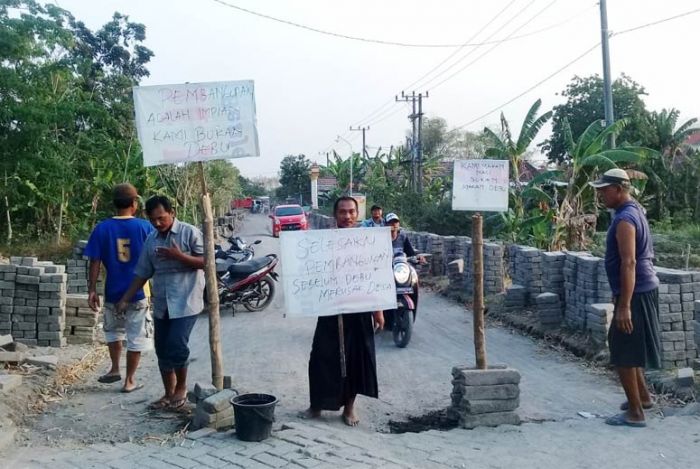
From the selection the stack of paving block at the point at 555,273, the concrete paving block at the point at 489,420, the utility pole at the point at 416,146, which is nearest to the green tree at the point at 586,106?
the utility pole at the point at 416,146

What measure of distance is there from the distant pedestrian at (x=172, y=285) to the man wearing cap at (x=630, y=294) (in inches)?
119

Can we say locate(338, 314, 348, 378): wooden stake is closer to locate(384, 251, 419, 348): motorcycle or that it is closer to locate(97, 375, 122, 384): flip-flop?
locate(97, 375, 122, 384): flip-flop

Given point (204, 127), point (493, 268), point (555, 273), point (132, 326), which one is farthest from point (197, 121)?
point (493, 268)

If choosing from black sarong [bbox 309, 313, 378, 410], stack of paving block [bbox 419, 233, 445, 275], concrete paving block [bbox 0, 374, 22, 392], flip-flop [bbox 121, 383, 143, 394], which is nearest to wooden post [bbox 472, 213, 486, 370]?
black sarong [bbox 309, 313, 378, 410]

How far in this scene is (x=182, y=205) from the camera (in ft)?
69.9

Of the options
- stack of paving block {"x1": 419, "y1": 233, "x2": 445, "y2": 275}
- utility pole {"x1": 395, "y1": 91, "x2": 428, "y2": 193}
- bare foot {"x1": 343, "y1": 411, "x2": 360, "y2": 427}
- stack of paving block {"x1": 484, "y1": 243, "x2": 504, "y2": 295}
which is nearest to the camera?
bare foot {"x1": 343, "y1": 411, "x2": 360, "y2": 427}

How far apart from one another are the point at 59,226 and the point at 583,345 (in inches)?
527

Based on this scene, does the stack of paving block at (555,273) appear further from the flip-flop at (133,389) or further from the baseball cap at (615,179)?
the flip-flop at (133,389)

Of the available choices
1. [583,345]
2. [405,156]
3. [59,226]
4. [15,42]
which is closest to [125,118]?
[59,226]

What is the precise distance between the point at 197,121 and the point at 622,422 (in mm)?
3705

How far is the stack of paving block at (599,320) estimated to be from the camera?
687cm

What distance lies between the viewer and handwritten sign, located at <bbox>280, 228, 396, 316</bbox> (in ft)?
15.2

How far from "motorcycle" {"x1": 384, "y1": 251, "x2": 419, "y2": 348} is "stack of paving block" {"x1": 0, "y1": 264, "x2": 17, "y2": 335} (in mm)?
4118

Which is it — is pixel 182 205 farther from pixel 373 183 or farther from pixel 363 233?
pixel 363 233
